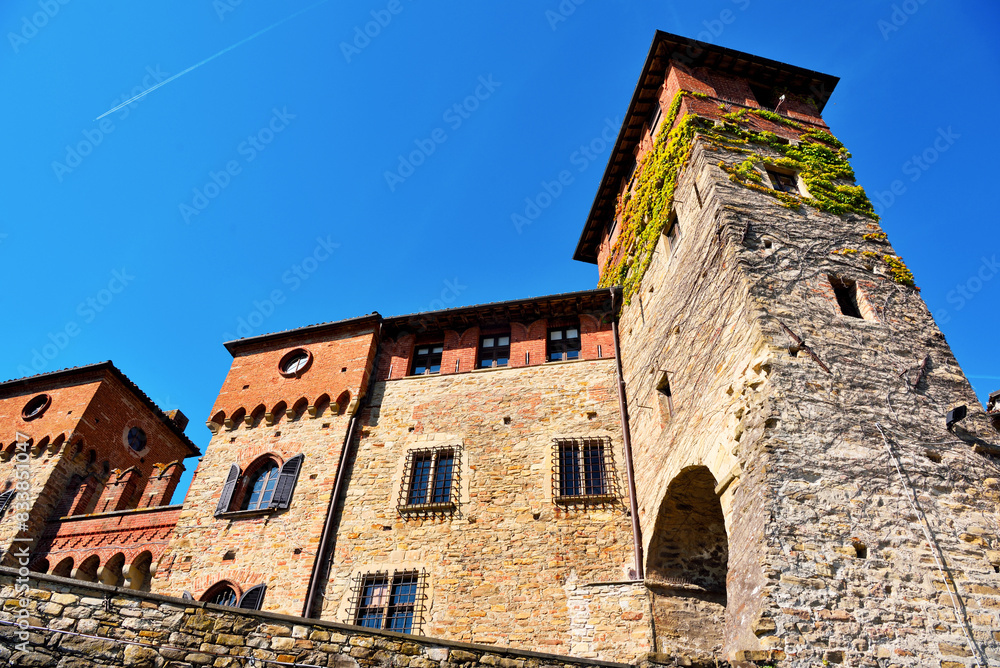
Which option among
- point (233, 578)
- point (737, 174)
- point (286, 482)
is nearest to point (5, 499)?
point (233, 578)

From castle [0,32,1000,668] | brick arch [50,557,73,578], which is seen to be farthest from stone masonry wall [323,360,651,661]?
brick arch [50,557,73,578]

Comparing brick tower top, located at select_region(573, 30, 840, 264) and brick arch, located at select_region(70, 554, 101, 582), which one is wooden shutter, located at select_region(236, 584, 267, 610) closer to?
brick arch, located at select_region(70, 554, 101, 582)

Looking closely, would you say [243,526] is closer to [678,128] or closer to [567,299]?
[567,299]

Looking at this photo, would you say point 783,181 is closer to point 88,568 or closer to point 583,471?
point 583,471

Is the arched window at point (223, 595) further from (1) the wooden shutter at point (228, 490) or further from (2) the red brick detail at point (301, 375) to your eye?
(2) the red brick detail at point (301, 375)

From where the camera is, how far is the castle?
27.1 feet

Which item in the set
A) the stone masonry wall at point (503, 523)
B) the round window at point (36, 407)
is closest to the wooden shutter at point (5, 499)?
the round window at point (36, 407)

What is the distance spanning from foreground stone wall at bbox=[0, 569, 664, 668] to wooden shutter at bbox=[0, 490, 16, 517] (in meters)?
13.1

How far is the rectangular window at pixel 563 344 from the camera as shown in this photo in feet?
59.3

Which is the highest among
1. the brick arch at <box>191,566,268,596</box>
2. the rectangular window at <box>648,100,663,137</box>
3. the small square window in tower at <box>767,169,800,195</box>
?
the rectangular window at <box>648,100,663,137</box>

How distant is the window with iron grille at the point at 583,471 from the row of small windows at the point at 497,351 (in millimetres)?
3156

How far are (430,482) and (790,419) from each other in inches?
363

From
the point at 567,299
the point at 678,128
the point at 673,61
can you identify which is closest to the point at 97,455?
the point at 567,299

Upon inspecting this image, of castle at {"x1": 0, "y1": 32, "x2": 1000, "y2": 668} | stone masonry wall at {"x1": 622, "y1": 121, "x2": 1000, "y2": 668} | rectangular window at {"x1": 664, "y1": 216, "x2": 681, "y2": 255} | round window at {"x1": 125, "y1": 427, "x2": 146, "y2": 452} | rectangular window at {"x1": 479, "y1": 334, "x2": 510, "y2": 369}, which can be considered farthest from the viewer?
round window at {"x1": 125, "y1": 427, "x2": 146, "y2": 452}
